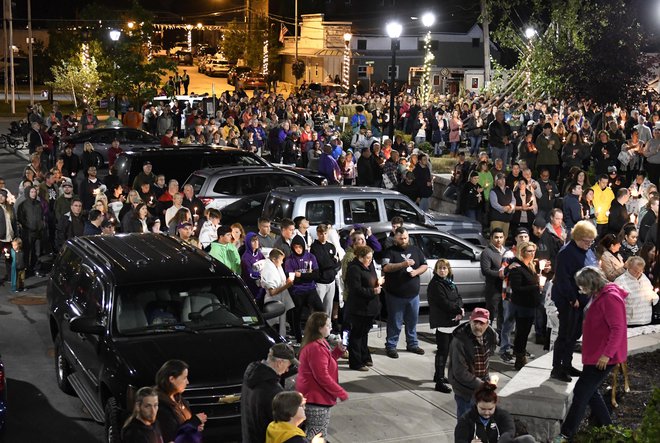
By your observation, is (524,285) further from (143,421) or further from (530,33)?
(530,33)

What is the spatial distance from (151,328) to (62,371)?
2.16m

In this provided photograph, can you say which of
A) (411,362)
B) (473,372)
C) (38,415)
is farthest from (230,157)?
(473,372)

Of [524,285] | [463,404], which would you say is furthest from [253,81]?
[463,404]

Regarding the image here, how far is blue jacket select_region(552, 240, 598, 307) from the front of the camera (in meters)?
10.5

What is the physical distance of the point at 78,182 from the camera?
22641mm

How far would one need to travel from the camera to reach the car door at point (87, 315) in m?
10.8

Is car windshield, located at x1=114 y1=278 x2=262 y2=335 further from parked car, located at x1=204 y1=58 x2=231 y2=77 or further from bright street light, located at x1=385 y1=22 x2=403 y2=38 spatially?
parked car, located at x1=204 y1=58 x2=231 y2=77

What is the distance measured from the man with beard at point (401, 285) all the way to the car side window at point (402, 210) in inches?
160

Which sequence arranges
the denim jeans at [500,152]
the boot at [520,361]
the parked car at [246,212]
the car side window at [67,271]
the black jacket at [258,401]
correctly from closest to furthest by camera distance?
the black jacket at [258,401]
the car side window at [67,271]
the boot at [520,361]
the parked car at [246,212]
the denim jeans at [500,152]

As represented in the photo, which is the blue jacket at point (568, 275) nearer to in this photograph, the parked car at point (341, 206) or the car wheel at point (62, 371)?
the car wheel at point (62, 371)

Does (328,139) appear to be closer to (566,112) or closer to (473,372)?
(566,112)

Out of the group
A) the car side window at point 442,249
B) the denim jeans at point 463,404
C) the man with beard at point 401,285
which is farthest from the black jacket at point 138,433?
the car side window at point 442,249

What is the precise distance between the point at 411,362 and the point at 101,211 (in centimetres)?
664

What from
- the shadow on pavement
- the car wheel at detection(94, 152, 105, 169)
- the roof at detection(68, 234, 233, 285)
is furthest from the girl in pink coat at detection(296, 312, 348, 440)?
the car wheel at detection(94, 152, 105, 169)
